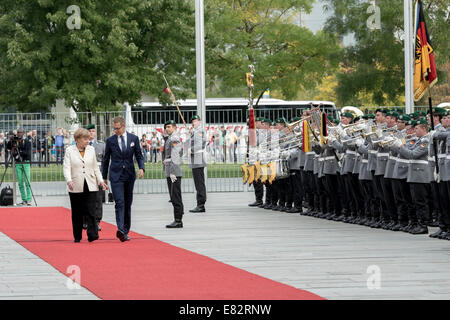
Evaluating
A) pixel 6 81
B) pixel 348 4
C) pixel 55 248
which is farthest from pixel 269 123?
pixel 348 4

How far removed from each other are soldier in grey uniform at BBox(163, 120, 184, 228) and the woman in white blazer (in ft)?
7.17

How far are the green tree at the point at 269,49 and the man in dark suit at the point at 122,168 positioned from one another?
27.7 m

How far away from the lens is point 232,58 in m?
44.5

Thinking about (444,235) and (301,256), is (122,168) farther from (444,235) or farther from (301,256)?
(444,235)

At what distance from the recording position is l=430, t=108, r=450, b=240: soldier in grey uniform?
14.2 m

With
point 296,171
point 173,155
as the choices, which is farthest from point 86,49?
point 173,155

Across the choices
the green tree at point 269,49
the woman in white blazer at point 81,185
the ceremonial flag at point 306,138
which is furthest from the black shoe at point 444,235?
the green tree at point 269,49

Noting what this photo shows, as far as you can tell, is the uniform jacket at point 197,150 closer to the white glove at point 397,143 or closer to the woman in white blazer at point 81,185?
the woman in white blazer at point 81,185

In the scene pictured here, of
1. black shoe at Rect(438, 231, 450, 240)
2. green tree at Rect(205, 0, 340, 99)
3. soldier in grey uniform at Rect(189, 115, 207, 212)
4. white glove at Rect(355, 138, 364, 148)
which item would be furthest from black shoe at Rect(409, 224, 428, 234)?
green tree at Rect(205, 0, 340, 99)
